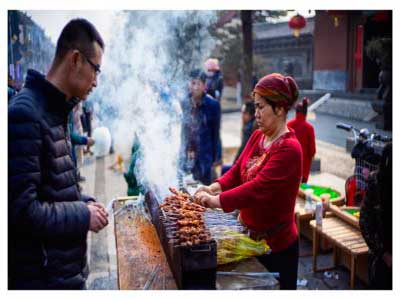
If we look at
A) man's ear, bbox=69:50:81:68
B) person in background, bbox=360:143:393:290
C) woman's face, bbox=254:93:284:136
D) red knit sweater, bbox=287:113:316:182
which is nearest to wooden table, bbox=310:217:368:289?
red knit sweater, bbox=287:113:316:182

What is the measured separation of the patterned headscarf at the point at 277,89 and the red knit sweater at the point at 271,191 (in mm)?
220

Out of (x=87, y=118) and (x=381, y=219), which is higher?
(x=87, y=118)

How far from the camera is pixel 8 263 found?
6.36ft

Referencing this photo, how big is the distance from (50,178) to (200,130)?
345cm

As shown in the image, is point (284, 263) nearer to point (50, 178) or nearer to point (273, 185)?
point (273, 185)

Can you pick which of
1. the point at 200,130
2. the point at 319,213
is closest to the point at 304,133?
the point at 319,213

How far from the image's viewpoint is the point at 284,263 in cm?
258

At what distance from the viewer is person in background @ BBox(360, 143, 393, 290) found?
234cm

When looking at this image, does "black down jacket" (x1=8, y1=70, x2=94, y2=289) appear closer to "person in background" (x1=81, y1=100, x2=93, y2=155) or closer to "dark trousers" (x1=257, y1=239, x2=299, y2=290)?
"dark trousers" (x1=257, y1=239, x2=299, y2=290)

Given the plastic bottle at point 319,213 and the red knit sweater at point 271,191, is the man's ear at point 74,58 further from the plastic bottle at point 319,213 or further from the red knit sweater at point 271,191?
the plastic bottle at point 319,213

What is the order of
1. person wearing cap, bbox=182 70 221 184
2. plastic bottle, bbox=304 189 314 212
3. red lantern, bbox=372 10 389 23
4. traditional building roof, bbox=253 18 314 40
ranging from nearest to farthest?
1. red lantern, bbox=372 10 389 23
2. plastic bottle, bbox=304 189 314 212
3. person wearing cap, bbox=182 70 221 184
4. traditional building roof, bbox=253 18 314 40

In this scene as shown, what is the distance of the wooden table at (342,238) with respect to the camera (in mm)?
3730
